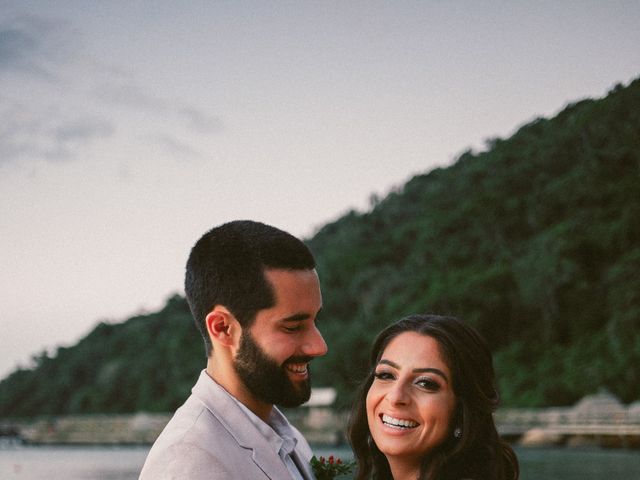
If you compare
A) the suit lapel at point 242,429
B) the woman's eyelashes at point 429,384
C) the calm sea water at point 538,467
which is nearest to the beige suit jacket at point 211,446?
the suit lapel at point 242,429

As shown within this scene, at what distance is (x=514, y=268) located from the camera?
7244 cm

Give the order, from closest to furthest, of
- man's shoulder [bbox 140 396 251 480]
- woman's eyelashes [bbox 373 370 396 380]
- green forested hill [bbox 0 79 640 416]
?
→ man's shoulder [bbox 140 396 251 480], woman's eyelashes [bbox 373 370 396 380], green forested hill [bbox 0 79 640 416]

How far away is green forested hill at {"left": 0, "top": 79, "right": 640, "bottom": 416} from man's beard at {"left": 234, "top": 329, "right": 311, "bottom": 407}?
172ft

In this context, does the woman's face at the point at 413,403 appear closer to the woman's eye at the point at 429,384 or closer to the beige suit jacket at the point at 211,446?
the woman's eye at the point at 429,384

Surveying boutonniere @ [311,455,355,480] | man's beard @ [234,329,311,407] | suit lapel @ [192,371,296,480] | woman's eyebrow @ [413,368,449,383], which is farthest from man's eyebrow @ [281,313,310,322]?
woman's eyebrow @ [413,368,449,383]

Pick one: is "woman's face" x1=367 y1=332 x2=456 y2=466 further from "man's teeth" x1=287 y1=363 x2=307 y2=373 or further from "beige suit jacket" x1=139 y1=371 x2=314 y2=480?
"beige suit jacket" x1=139 y1=371 x2=314 y2=480

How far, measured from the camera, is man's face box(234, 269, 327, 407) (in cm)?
363

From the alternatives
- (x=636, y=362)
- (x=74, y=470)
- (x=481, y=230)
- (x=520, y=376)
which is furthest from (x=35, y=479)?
(x=481, y=230)

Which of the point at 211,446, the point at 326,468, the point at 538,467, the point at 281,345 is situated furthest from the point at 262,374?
the point at 538,467

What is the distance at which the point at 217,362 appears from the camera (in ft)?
12.3

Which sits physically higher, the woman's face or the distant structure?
the woman's face

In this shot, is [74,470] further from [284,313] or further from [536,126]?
[284,313]

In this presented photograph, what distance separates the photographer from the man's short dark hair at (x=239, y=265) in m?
3.64

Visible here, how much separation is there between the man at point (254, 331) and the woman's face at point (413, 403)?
30.8 inches
